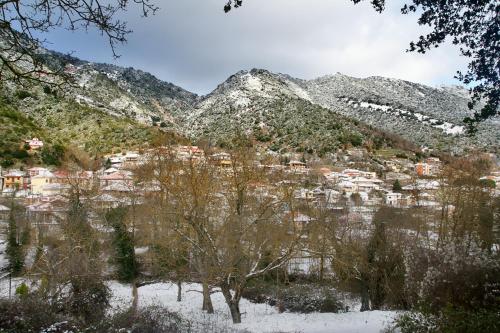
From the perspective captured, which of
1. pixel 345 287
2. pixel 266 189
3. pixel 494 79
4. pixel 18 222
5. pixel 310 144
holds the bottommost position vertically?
pixel 345 287

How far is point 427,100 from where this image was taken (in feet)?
509

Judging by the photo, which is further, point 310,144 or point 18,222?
point 310,144

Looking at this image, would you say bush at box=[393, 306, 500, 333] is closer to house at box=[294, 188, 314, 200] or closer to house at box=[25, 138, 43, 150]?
house at box=[294, 188, 314, 200]

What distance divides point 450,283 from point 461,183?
15.0m

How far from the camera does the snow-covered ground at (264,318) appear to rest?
45.5 ft

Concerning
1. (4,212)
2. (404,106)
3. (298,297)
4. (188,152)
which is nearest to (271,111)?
(404,106)

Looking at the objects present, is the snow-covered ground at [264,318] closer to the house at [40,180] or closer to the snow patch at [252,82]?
the house at [40,180]

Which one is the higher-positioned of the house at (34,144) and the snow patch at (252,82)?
the snow patch at (252,82)

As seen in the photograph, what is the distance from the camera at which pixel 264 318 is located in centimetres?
1728

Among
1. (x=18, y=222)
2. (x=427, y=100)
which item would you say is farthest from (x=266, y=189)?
(x=427, y=100)

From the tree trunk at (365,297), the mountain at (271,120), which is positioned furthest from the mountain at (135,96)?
the tree trunk at (365,297)

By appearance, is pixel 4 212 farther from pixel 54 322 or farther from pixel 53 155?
pixel 53 155

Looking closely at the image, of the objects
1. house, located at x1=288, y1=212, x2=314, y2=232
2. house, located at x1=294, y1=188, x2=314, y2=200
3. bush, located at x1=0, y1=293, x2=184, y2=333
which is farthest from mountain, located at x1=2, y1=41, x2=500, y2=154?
bush, located at x1=0, y1=293, x2=184, y2=333

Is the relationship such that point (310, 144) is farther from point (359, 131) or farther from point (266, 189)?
point (266, 189)
